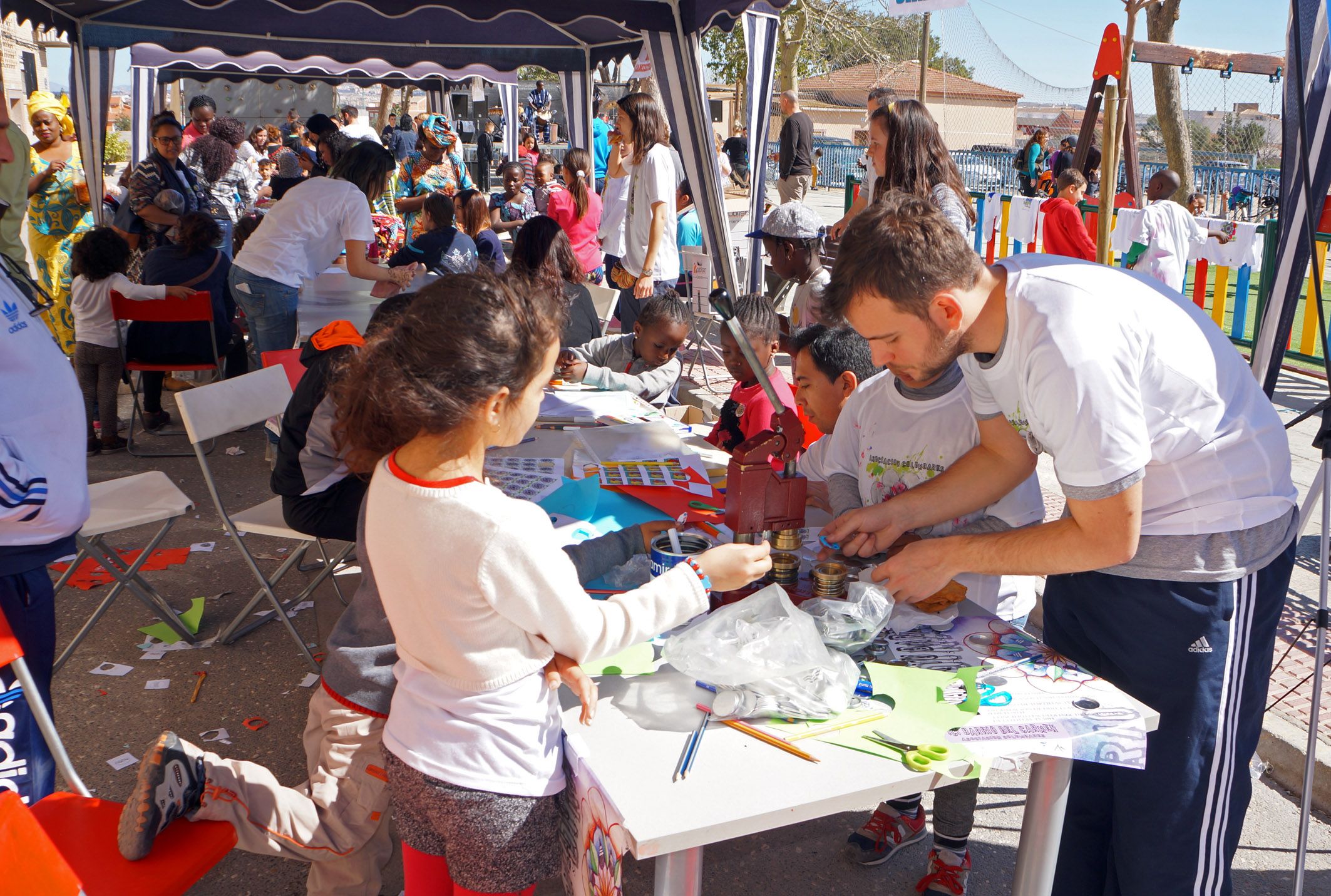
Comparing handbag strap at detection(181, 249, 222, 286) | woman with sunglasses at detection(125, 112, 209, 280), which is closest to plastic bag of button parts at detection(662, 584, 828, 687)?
handbag strap at detection(181, 249, 222, 286)

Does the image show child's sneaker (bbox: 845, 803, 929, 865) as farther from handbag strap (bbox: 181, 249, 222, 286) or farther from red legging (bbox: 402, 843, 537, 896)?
handbag strap (bbox: 181, 249, 222, 286)

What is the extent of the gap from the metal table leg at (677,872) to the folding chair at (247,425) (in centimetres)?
212

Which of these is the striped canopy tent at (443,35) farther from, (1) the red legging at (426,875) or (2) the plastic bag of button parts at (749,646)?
(1) the red legging at (426,875)

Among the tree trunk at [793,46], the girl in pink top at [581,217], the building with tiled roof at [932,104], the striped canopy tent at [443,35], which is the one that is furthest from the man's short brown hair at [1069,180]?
the building with tiled roof at [932,104]

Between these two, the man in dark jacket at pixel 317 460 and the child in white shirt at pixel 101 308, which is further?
the child in white shirt at pixel 101 308

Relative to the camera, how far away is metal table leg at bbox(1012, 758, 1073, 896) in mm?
1605

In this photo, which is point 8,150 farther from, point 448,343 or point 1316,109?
point 1316,109

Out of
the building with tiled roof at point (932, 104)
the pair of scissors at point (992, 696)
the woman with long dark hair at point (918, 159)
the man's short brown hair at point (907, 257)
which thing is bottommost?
the pair of scissors at point (992, 696)

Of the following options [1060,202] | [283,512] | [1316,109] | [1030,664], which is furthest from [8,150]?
[1060,202]

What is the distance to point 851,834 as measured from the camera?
2.49 meters

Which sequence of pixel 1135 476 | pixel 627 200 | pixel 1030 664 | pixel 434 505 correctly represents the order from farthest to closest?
pixel 627 200, pixel 1030 664, pixel 1135 476, pixel 434 505

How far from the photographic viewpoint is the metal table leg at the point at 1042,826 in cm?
161

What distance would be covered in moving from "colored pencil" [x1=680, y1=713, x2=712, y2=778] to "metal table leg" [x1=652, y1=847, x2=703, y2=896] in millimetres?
104

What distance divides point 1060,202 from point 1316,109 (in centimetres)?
570
